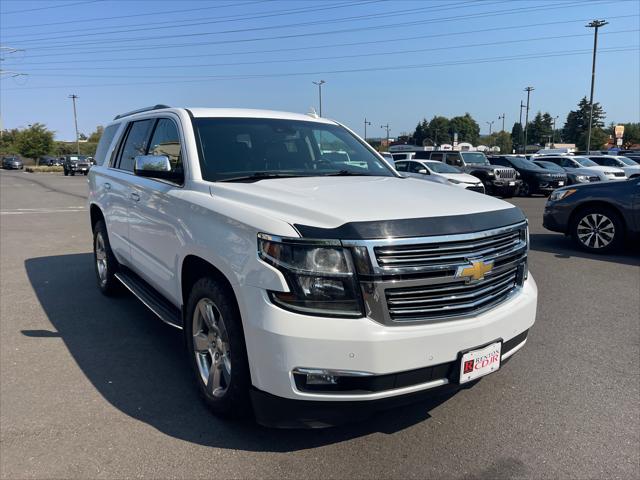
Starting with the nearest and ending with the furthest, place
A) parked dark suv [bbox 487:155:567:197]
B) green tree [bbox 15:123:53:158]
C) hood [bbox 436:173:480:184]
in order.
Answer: hood [bbox 436:173:480:184], parked dark suv [bbox 487:155:567:197], green tree [bbox 15:123:53:158]

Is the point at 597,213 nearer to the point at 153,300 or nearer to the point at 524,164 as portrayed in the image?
the point at 153,300

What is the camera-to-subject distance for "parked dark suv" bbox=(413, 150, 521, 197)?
61.6ft

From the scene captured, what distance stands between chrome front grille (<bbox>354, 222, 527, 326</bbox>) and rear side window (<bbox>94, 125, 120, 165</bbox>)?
4380 millimetres

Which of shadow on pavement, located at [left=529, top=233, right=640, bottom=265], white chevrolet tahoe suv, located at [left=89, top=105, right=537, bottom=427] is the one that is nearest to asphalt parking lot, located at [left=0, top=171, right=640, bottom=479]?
white chevrolet tahoe suv, located at [left=89, top=105, right=537, bottom=427]

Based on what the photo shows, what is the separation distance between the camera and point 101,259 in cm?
592

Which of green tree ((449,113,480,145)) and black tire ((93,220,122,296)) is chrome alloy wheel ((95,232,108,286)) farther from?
green tree ((449,113,480,145))

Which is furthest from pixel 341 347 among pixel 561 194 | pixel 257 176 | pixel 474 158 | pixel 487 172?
pixel 474 158

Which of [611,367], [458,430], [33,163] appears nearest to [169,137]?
[458,430]

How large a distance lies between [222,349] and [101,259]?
3.50 meters

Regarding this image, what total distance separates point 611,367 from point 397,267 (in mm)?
2591

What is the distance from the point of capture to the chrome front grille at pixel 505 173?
61.6ft

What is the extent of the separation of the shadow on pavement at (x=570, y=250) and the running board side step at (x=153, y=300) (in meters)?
6.52

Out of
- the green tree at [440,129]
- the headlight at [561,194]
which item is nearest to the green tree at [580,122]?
the green tree at [440,129]

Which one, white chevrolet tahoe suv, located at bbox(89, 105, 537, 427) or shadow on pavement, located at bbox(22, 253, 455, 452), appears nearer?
white chevrolet tahoe suv, located at bbox(89, 105, 537, 427)
